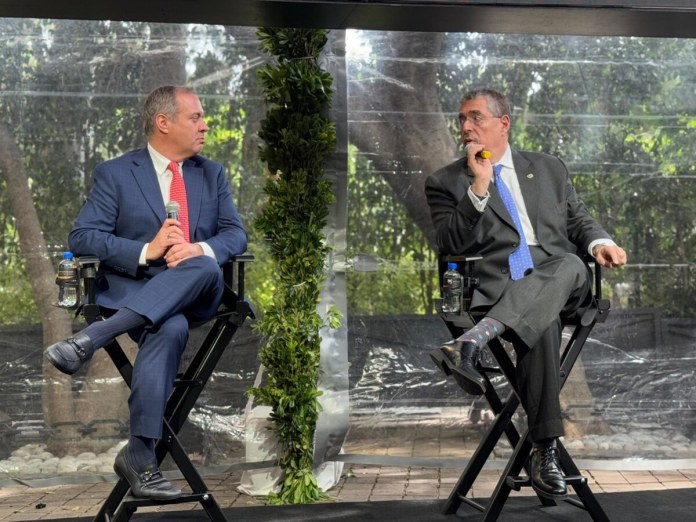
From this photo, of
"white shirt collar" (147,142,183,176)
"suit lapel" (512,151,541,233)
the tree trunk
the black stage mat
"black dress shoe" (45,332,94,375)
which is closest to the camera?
"black dress shoe" (45,332,94,375)

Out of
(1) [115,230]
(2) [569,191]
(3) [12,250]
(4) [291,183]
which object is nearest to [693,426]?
(2) [569,191]

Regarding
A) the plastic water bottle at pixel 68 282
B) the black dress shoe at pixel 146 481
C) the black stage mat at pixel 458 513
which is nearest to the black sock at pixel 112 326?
the plastic water bottle at pixel 68 282

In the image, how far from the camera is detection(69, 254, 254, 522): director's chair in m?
4.04

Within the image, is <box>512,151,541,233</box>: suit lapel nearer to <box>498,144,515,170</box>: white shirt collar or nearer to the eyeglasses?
<box>498,144,515,170</box>: white shirt collar

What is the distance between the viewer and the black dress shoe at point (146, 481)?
3.87 m

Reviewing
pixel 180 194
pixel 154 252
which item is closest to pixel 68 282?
pixel 154 252

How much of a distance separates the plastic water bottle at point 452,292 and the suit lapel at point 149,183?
1.19m

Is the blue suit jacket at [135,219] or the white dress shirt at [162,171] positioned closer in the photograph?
the blue suit jacket at [135,219]

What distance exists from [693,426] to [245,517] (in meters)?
2.58

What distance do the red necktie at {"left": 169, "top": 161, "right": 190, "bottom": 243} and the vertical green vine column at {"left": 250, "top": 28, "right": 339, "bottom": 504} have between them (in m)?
0.69

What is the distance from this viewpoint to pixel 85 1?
14.2ft

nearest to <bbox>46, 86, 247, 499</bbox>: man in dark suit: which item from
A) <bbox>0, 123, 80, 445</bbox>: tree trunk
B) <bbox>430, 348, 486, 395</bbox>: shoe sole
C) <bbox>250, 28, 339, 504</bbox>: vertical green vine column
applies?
<bbox>250, 28, 339, 504</bbox>: vertical green vine column

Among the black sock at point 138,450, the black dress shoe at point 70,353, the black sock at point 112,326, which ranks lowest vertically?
the black sock at point 138,450

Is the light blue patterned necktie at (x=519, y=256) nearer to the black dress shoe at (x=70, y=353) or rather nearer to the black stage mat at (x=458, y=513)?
the black stage mat at (x=458, y=513)
